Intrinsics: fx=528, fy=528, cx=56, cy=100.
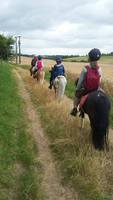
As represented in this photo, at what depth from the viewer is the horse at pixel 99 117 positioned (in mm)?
9805

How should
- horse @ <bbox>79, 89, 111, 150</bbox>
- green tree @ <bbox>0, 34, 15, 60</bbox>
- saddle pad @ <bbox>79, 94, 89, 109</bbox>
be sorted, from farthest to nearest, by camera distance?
green tree @ <bbox>0, 34, 15, 60</bbox> → saddle pad @ <bbox>79, 94, 89, 109</bbox> → horse @ <bbox>79, 89, 111, 150</bbox>

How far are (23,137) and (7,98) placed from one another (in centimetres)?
717

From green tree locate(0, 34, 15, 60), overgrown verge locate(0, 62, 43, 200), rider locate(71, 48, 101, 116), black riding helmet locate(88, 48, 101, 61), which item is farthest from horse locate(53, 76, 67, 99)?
green tree locate(0, 34, 15, 60)

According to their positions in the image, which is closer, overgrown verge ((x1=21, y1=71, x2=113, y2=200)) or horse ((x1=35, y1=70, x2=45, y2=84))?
overgrown verge ((x1=21, y1=71, x2=113, y2=200))

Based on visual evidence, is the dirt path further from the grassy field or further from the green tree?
the green tree

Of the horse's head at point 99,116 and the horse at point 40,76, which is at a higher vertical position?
Result: the horse's head at point 99,116

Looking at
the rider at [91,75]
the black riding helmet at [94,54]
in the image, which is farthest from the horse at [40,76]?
the black riding helmet at [94,54]

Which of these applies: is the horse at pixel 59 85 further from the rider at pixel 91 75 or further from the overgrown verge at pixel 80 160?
the rider at pixel 91 75

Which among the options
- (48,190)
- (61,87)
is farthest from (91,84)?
(61,87)

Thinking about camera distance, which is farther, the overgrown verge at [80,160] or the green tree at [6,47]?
the green tree at [6,47]

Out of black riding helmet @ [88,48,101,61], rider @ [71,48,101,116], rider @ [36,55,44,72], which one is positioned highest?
black riding helmet @ [88,48,101,61]

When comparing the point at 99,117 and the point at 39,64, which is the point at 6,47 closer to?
the point at 39,64

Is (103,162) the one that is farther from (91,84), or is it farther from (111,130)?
(111,130)

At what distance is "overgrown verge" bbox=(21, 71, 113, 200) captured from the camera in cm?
823
